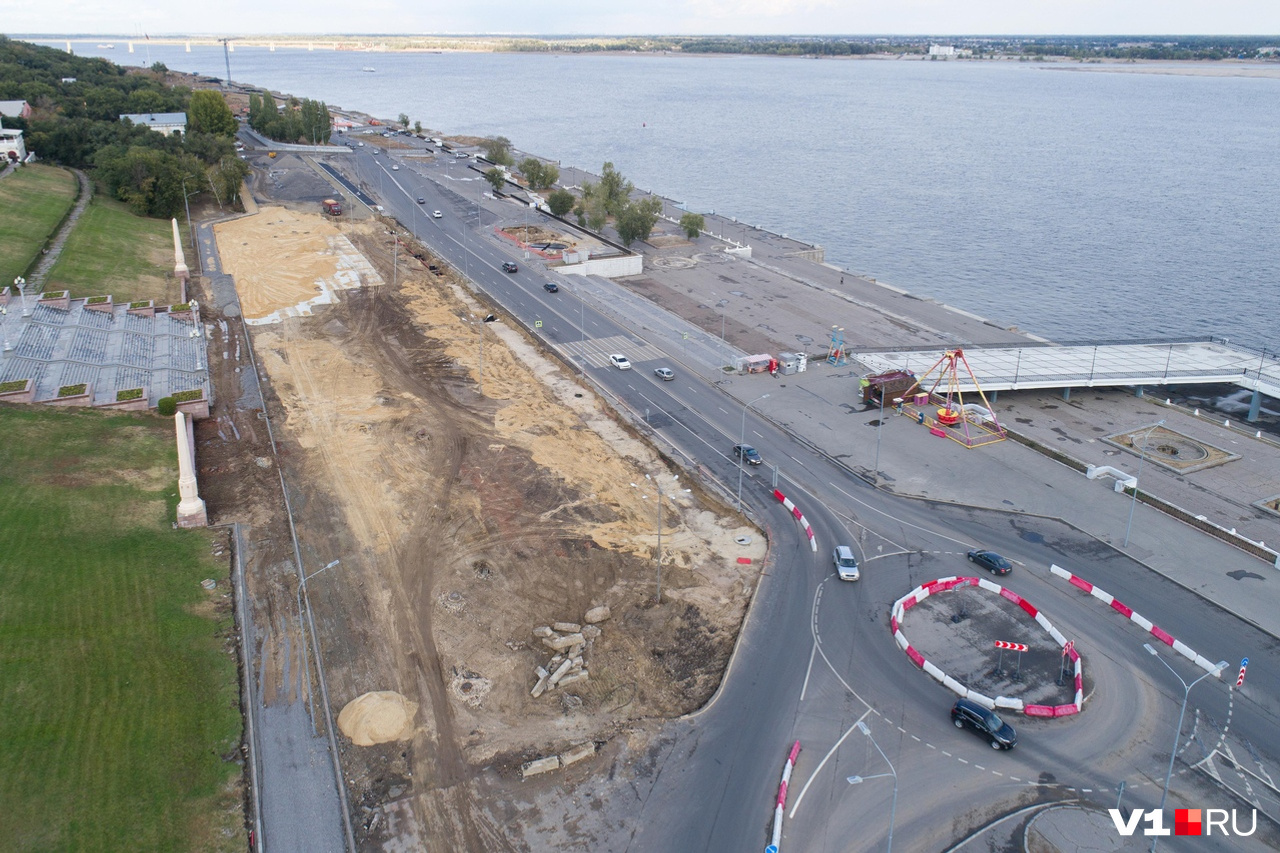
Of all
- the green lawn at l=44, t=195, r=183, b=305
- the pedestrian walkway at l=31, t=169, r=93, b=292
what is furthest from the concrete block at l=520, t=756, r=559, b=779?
the pedestrian walkway at l=31, t=169, r=93, b=292

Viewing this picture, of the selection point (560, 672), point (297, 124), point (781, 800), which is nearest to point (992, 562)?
point (781, 800)

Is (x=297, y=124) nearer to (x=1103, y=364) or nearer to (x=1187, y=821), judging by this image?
(x=1103, y=364)

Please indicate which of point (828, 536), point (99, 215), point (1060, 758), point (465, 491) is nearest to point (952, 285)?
point (828, 536)

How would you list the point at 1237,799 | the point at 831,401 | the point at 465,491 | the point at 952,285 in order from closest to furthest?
1. the point at 1237,799
2. the point at 465,491
3. the point at 831,401
4. the point at 952,285

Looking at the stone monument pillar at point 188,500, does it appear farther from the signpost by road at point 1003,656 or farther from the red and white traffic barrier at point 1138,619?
the red and white traffic barrier at point 1138,619

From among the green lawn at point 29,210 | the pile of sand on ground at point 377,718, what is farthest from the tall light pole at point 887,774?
the green lawn at point 29,210

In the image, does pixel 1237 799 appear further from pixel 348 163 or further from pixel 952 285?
pixel 348 163
